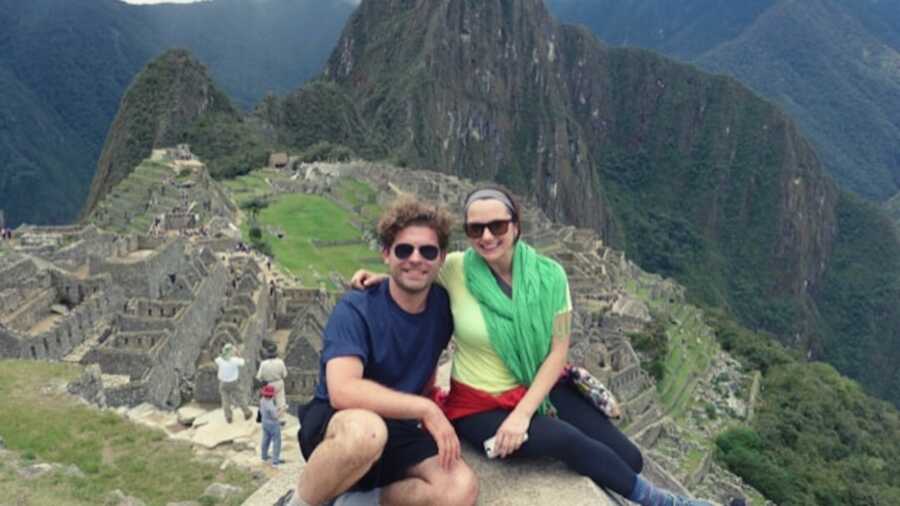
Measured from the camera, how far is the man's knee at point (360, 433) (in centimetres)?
488

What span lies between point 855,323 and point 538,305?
149 m

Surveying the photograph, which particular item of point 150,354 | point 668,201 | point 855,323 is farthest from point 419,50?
point 150,354

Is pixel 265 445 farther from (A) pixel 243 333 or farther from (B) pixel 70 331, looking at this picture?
(B) pixel 70 331

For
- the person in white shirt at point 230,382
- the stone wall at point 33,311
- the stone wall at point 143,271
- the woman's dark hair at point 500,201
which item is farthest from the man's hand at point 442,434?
the stone wall at point 143,271

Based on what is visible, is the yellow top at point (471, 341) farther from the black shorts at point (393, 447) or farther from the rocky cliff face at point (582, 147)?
the rocky cliff face at point (582, 147)

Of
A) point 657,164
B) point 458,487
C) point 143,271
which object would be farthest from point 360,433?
point 657,164

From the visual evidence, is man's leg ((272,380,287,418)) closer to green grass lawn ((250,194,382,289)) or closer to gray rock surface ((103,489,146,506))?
gray rock surface ((103,489,146,506))

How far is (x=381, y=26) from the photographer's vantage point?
160 m

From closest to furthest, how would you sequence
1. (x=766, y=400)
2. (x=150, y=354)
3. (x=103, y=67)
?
(x=150, y=354) < (x=766, y=400) < (x=103, y=67)

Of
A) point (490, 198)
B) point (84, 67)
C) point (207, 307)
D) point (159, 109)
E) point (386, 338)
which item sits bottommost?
point (84, 67)

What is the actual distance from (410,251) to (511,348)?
1.03m

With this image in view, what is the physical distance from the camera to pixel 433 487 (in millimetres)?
5262

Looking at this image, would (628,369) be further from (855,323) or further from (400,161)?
(855,323)

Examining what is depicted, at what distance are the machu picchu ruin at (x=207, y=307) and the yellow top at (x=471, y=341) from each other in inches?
23.1
